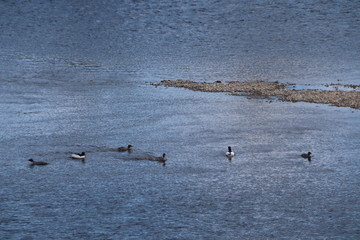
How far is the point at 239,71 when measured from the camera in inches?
2753

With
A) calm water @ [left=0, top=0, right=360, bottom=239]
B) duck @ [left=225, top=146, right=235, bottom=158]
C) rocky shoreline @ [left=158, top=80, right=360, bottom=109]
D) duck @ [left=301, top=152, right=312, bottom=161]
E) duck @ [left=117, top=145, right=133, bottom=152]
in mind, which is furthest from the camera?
rocky shoreline @ [left=158, top=80, right=360, bottom=109]

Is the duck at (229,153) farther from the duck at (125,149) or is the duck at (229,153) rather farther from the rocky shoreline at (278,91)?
A: the rocky shoreline at (278,91)

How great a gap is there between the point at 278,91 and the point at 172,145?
20312mm

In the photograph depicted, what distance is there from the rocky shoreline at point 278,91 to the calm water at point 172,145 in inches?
67.2

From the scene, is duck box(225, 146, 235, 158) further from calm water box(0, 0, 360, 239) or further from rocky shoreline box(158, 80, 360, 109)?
rocky shoreline box(158, 80, 360, 109)

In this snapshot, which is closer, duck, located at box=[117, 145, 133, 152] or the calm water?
the calm water

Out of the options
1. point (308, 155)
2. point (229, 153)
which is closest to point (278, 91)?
point (308, 155)

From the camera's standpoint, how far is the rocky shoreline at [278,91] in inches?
2051

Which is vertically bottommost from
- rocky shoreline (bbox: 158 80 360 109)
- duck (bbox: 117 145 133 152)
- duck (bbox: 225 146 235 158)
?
duck (bbox: 117 145 133 152)

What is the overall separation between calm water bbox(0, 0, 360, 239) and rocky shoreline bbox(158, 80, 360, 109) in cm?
171

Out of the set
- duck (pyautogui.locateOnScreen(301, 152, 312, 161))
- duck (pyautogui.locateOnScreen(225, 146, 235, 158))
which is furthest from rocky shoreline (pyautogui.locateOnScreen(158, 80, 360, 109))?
duck (pyautogui.locateOnScreen(225, 146, 235, 158))

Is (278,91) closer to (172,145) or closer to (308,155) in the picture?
(172,145)

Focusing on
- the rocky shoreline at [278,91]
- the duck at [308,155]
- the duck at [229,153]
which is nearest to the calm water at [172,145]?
the duck at [229,153]

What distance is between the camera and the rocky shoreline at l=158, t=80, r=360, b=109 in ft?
171
